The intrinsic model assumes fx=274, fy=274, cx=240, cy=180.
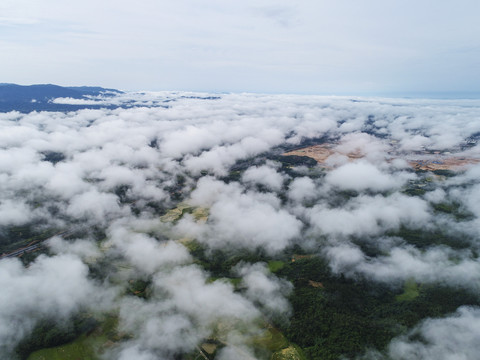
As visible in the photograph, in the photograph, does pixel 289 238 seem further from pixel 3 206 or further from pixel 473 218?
pixel 3 206

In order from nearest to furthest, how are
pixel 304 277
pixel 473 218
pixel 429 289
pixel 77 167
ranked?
pixel 429 289
pixel 304 277
pixel 473 218
pixel 77 167

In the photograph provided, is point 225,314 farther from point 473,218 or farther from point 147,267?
→ point 473,218

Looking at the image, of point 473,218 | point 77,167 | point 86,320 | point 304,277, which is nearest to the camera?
point 86,320

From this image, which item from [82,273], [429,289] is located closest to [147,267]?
[82,273]

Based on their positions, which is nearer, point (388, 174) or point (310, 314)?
point (310, 314)

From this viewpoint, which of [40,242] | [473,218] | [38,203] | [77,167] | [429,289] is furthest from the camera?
[77,167]

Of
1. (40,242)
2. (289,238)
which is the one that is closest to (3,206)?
(40,242)

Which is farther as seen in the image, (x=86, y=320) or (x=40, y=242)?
(x=40, y=242)

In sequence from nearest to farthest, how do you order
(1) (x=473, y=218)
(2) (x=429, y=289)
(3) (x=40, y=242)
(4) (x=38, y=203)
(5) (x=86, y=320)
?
(5) (x=86, y=320) → (2) (x=429, y=289) → (3) (x=40, y=242) → (1) (x=473, y=218) → (4) (x=38, y=203)

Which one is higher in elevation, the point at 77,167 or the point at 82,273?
the point at 77,167
